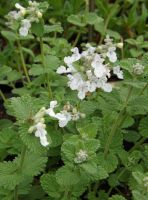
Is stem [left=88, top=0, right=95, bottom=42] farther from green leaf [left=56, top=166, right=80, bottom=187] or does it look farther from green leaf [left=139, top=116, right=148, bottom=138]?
green leaf [left=56, top=166, right=80, bottom=187]

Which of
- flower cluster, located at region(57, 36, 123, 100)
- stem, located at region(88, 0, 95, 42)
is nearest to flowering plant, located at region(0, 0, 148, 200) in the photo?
flower cluster, located at region(57, 36, 123, 100)

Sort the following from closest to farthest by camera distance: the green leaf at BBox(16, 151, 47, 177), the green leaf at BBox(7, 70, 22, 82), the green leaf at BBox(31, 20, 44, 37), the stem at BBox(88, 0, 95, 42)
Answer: the green leaf at BBox(16, 151, 47, 177) < the green leaf at BBox(31, 20, 44, 37) < the green leaf at BBox(7, 70, 22, 82) < the stem at BBox(88, 0, 95, 42)

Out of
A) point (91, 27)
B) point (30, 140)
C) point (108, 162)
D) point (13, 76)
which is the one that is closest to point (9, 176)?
point (30, 140)

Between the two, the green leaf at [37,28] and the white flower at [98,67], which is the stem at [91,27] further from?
the white flower at [98,67]

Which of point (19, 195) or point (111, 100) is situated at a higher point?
point (111, 100)

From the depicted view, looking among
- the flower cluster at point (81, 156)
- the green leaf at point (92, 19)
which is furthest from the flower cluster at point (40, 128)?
the green leaf at point (92, 19)

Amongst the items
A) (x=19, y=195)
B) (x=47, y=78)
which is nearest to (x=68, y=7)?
(x=47, y=78)

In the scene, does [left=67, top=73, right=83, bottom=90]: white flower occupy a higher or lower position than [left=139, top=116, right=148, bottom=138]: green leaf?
higher

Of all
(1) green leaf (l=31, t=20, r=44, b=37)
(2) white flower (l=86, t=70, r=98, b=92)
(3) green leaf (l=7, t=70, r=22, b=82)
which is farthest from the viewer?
(3) green leaf (l=7, t=70, r=22, b=82)

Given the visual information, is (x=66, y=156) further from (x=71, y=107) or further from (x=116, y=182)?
(x=116, y=182)
